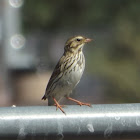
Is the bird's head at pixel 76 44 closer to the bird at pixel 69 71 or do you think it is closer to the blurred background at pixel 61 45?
the bird at pixel 69 71

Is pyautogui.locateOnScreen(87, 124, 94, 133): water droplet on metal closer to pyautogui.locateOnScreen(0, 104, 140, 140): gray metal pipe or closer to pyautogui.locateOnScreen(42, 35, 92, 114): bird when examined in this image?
pyautogui.locateOnScreen(0, 104, 140, 140): gray metal pipe

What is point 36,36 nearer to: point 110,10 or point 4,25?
point 4,25

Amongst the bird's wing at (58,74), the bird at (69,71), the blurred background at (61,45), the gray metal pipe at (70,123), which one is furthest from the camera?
the blurred background at (61,45)

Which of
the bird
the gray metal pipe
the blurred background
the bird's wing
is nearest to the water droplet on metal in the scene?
the gray metal pipe

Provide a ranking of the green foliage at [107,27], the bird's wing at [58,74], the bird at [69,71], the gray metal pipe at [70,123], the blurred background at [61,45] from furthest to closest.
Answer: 1. the blurred background at [61,45]
2. the green foliage at [107,27]
3. the bird's wing at [58,74]
4. the bird at [69,71]
5. the gray metal pipe at [70,123]

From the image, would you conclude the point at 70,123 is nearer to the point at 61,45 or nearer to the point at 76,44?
the point at 76,44

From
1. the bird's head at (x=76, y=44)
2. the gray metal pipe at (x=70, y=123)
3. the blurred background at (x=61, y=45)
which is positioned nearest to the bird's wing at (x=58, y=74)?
the bird's head at (x=76, y=44)

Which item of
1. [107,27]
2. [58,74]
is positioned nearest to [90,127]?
[58,74]
